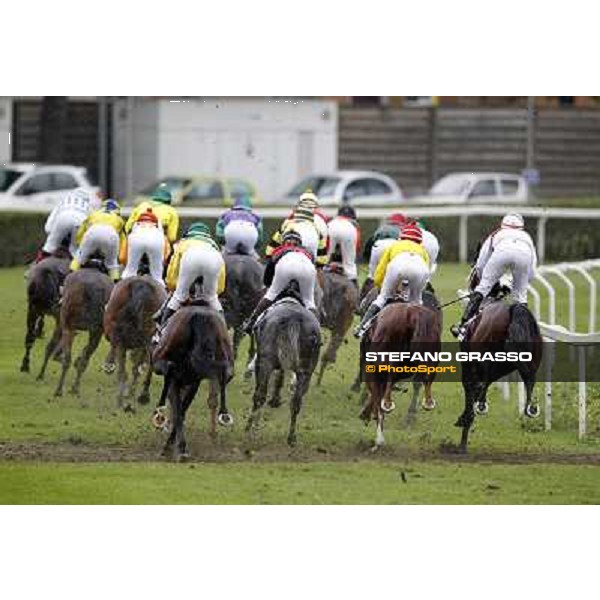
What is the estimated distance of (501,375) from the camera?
22.9 m

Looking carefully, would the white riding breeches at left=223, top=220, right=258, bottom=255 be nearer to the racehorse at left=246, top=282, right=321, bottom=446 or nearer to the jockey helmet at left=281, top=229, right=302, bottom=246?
the jockey helmet at left=281, top=229, right=302, bottom=246

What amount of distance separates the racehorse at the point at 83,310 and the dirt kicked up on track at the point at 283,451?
112mm

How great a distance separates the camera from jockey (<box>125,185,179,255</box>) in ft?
78.2

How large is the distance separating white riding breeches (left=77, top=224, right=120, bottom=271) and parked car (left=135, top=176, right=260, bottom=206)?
0.57 metres

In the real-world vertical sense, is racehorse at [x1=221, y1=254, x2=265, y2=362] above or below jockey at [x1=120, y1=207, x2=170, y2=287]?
below

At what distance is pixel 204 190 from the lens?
24594 mm

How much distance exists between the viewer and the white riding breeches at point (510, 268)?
23016 mm

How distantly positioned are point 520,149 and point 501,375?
2.18 m

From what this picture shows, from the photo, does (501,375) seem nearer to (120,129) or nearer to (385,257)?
(385,257)

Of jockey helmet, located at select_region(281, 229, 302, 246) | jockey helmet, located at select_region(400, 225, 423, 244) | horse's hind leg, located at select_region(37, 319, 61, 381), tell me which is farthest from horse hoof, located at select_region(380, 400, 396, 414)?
horse's hind leg, located at select_region(37, 319, 61, 381)

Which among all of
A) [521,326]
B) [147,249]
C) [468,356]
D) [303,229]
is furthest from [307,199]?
[521,326]

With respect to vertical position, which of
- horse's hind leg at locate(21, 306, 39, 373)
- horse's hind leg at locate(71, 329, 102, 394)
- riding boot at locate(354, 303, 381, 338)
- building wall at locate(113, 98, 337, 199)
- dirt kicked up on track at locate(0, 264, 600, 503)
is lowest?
dirt kicked up on track at locate(0, 264, 600, 503)

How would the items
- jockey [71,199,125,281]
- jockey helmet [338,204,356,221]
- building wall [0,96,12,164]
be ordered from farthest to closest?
jockey helmet [338,204,356,221]
jockey [71,199,125,281]
building wall [0,96,12,164]

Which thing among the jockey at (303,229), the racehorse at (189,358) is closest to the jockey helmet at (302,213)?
the jockey at (303,229)
